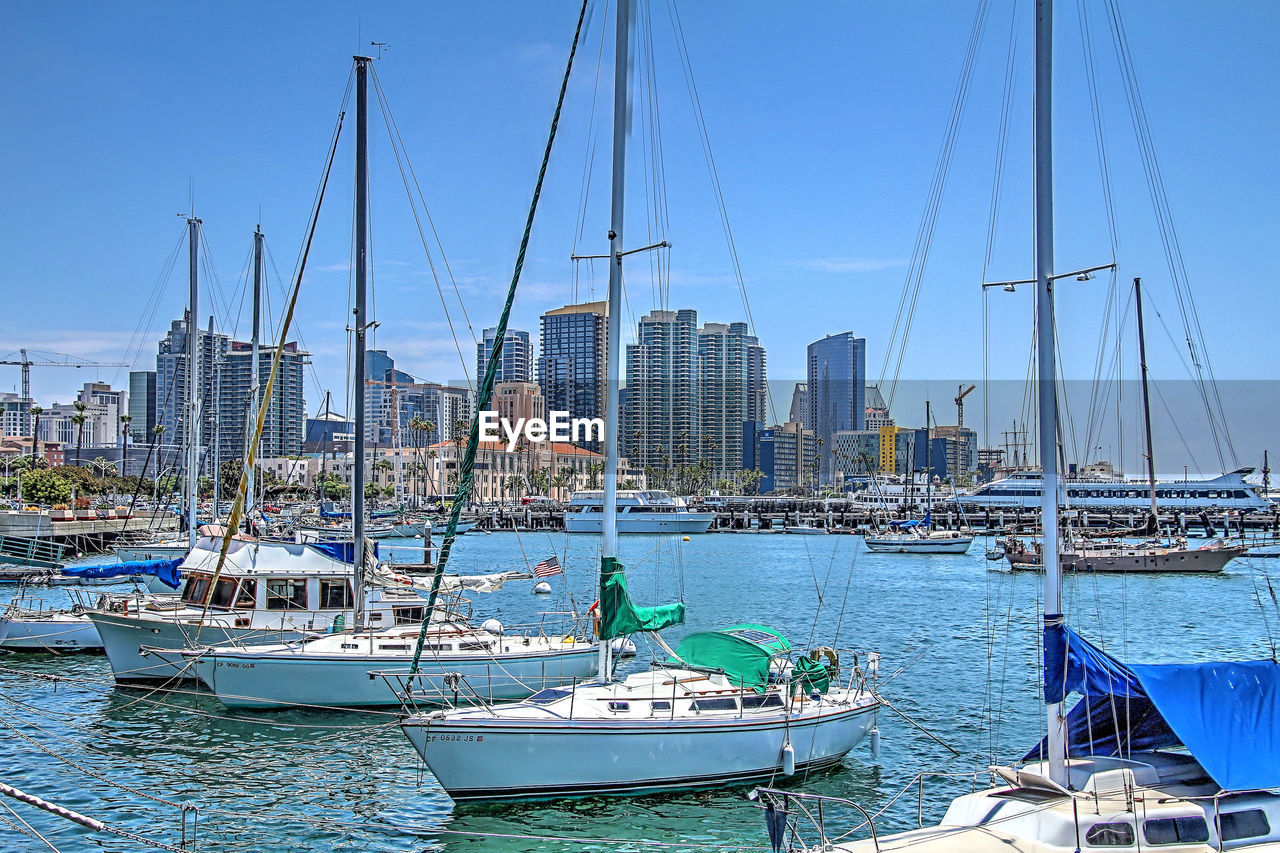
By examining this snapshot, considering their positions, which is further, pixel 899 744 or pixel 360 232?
pixel 360 232

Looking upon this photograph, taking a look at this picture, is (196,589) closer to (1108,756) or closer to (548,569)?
(548,569)

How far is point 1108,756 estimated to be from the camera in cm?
1452

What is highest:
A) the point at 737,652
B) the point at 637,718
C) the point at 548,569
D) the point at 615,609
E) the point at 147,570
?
the point at 615,609

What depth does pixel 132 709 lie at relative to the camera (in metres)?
26.0

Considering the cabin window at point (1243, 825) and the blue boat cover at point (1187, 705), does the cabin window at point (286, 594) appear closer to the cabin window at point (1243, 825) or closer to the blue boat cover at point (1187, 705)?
the blue boat cover at point (1187, 705)

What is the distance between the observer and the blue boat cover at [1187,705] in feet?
43.1

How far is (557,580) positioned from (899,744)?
41.2 meters

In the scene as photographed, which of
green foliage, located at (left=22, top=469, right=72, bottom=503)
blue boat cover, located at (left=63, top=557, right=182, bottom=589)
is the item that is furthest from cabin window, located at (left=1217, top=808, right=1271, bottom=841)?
green foliage, located at (left=22, top=469, right=72, bottom=503)

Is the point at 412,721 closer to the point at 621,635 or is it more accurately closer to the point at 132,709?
the point at 621,635

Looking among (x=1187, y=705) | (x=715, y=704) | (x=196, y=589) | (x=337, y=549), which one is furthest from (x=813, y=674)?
(x=196, y=589)

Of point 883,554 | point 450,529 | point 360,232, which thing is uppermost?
point 360,232

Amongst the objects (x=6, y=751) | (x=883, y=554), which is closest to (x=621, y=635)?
(x=6, y=751)

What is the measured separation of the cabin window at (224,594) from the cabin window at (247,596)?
0.16m

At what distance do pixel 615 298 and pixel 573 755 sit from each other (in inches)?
340
